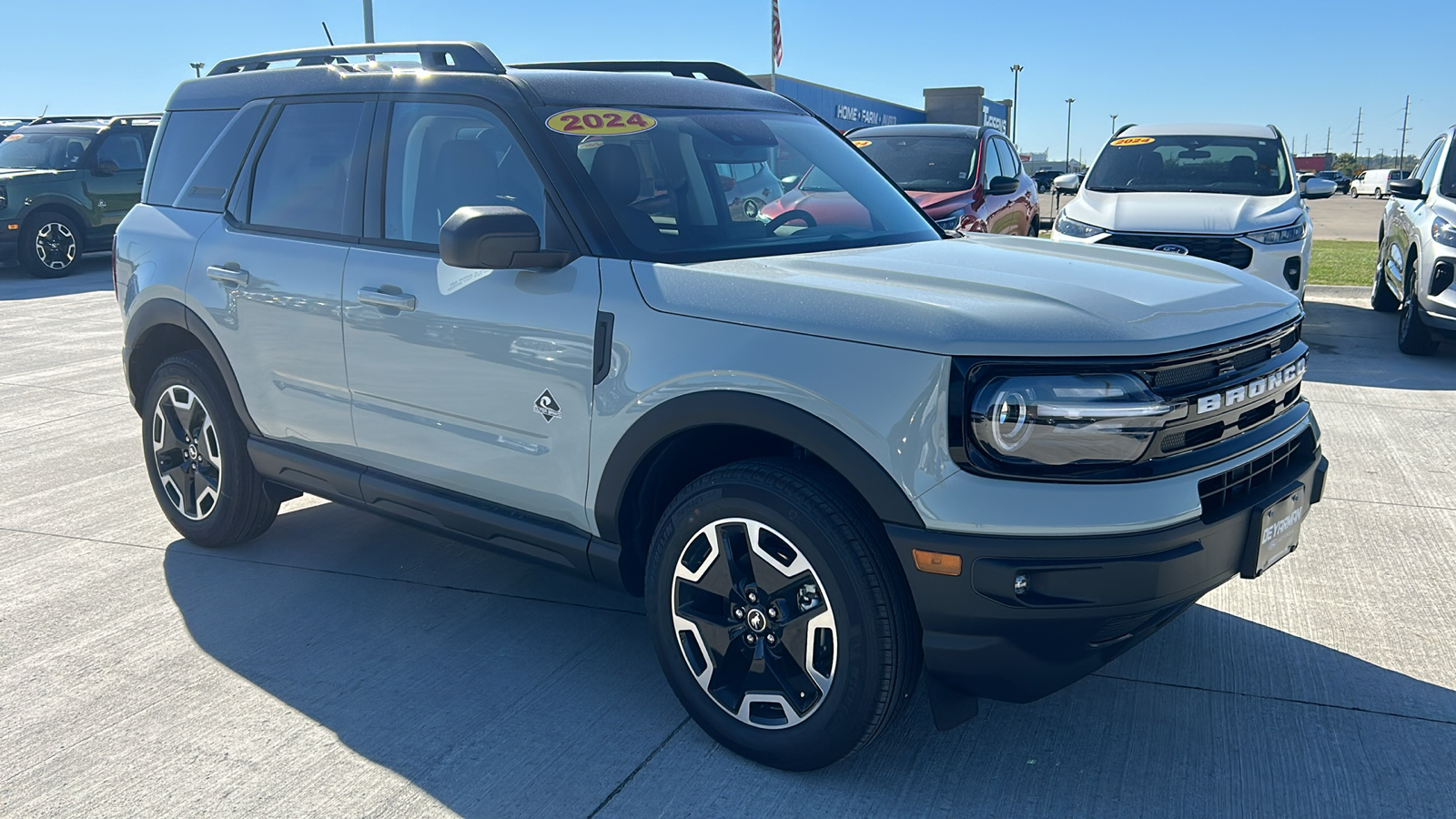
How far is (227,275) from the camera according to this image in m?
4.33

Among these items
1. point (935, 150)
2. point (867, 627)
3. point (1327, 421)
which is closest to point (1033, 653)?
point (867, 627)

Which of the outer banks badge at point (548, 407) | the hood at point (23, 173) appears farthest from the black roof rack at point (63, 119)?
the outer banks badge at point (548, 407)

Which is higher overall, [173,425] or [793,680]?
[173,425]

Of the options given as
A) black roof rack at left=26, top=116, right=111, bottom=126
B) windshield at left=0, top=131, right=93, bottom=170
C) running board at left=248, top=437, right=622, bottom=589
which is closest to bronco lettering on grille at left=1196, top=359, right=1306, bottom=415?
running board at left=248, top=437, right=622, bottom=589

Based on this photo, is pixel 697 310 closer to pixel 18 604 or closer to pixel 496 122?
pixel 496 122

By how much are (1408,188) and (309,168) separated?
8.50 meters

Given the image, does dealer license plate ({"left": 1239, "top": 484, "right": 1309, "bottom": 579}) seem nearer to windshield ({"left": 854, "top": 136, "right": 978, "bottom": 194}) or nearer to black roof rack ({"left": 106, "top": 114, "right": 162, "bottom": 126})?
windshield ({"left": 854, "top": 136, "right": 978, "bottom": 194})

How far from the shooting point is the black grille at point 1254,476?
2732mm

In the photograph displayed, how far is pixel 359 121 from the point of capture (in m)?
3.99

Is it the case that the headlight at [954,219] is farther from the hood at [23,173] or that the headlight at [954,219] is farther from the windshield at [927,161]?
the hood at [23,173]

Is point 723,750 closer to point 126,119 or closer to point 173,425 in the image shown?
point 173,425

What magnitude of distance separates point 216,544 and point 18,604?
0.73 metres

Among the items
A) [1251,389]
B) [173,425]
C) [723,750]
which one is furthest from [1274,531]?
[173,425]

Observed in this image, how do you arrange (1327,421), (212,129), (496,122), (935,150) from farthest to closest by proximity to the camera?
(935,150) < (1327,421) < (212,129) < (496,122)
